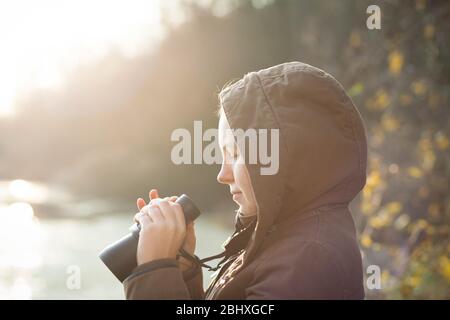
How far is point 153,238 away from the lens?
912 millimetres

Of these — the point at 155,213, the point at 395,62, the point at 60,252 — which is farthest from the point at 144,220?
the point at 60,252

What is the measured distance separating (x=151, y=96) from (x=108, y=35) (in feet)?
5.62

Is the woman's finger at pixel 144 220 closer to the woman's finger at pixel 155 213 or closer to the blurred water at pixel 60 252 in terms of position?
the woman's finger at pixel 155 213

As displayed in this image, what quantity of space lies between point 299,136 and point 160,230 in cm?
29

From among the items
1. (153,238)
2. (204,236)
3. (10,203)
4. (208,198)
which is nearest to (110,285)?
(204,236)

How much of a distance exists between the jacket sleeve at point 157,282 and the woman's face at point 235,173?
0.58ft

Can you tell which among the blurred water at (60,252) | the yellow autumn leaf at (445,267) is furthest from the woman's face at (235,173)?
the blurred water at (60,252)

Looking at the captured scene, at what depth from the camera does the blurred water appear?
16.0 ft

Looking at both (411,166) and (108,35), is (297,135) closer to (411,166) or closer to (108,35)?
(411,166)

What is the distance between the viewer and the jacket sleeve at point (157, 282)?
856 millimetres

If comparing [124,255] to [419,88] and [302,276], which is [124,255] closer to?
[302,276]

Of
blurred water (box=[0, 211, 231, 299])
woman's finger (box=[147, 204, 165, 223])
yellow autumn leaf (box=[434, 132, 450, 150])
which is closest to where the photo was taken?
woman's finger (box=[147, 204, 165, 223])

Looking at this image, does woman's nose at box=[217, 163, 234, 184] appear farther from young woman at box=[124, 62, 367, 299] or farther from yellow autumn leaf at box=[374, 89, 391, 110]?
yellow autumn leaf at box=[374, 89, 391, 110]

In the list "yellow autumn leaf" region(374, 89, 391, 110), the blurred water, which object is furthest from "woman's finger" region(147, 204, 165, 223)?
the blurred water
